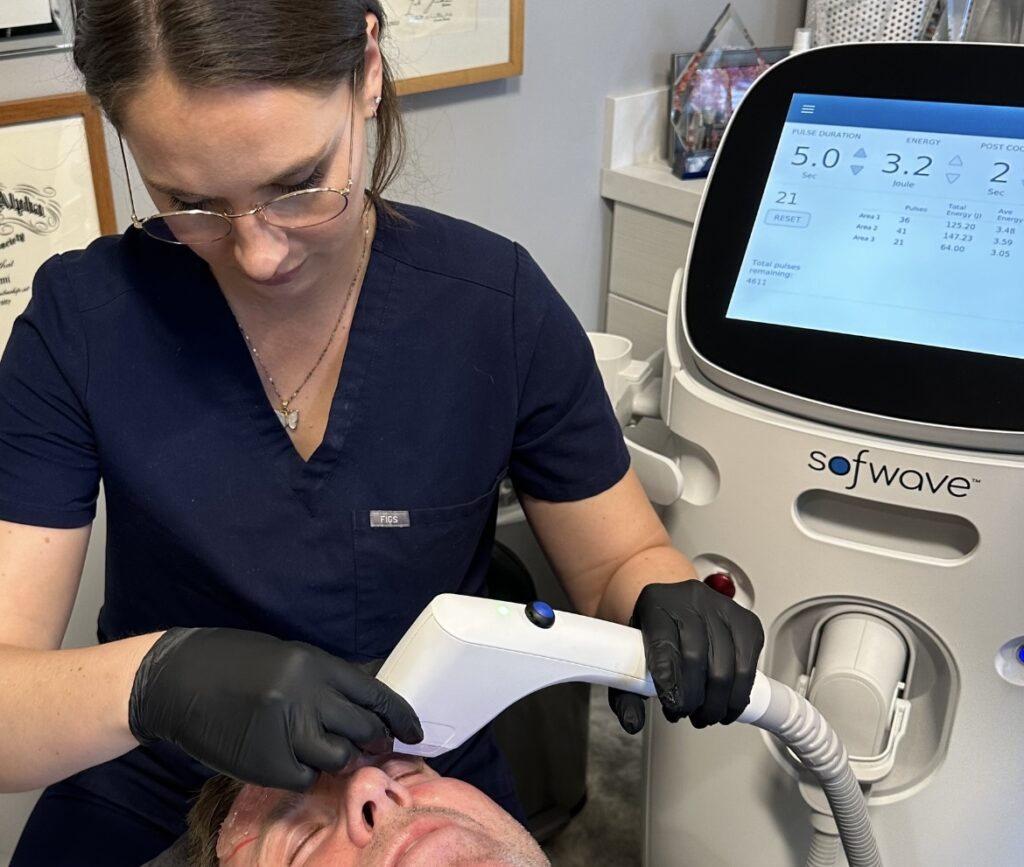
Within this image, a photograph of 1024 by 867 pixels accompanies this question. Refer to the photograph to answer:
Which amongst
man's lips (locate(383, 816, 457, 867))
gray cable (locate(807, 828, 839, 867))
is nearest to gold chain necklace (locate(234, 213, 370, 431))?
man's lips (locate(383, 816, 457, 867))

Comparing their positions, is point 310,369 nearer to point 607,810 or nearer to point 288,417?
point 288,417

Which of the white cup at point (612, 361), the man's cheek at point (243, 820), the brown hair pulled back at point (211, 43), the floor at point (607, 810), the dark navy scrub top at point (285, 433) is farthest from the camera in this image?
the floor at point (607, 810)

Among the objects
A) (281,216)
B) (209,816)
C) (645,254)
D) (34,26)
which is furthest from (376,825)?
(645,254)

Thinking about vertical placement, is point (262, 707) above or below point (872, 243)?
below

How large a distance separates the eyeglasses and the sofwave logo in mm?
551

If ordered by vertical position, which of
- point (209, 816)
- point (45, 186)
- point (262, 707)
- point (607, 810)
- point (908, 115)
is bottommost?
point (607, 810)

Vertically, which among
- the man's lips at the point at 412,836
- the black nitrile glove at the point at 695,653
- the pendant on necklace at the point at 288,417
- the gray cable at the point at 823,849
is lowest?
the gray cable at the point at 823,849

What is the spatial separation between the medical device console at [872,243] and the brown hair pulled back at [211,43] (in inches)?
20.2

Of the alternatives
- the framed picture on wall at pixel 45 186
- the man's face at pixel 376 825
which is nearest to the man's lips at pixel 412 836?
the man's face at pixel 376 825

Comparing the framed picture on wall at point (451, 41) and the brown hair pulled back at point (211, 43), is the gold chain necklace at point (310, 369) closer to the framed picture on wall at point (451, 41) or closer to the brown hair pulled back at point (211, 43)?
the brown hair pulled back at point (211, 43)

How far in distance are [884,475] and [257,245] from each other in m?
0.65

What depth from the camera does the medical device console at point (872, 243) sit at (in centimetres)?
109

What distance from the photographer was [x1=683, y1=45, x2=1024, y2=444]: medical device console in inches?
42.8

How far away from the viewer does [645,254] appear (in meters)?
1.96
